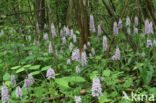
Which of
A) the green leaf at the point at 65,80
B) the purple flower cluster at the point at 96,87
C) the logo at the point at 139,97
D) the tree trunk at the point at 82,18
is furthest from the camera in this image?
the tree trunk at the point at 82,18

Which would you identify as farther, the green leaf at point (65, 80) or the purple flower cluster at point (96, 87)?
the green leaf at point (65, 80)

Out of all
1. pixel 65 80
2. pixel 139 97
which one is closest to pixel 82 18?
pixel 65 80

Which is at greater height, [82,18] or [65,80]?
[82,18]

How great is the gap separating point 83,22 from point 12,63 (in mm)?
1607

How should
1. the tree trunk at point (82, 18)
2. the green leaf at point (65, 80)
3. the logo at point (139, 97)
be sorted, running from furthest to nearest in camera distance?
the tree trunk at point (82, 18) < the logo at point (139, 97) < the green leaf at point (65, 80)

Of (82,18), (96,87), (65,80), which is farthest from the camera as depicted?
(82,18)

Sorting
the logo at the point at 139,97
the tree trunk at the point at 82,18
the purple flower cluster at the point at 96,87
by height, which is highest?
the tree trunk at the point at 82,18

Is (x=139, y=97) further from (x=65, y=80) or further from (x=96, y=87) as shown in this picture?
(x=65, y=80)

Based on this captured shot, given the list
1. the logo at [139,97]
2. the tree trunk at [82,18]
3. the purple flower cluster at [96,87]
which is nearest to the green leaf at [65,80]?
the purple flower cluster at [96,87]

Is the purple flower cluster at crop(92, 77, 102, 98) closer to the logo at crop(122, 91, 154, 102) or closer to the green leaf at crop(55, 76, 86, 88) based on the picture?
the green leaf at crop(55, 76, 86, 88)

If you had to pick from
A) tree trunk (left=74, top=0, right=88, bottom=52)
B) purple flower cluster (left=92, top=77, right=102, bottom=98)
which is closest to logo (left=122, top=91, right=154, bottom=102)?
purple flower cluster (left=92, top=77, right=102, bottom=98)

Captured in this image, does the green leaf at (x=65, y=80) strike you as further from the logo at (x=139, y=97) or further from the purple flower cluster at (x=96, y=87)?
the logo at (x=139, y=97)

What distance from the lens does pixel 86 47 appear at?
143 inches

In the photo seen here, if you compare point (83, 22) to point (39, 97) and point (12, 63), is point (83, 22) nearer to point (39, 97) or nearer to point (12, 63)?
point (12, 63)
